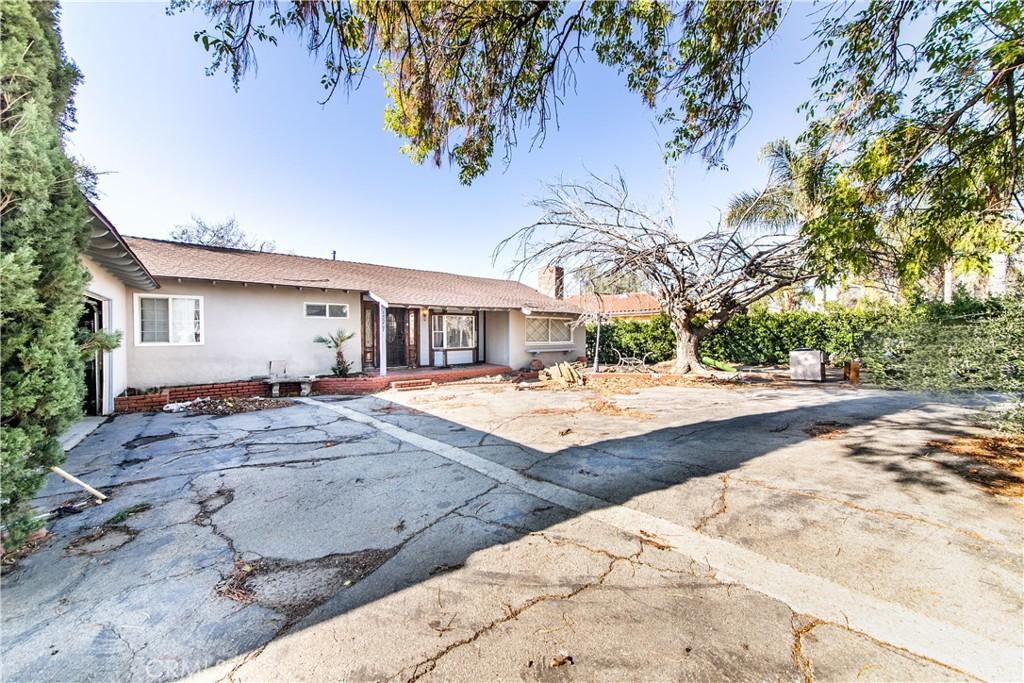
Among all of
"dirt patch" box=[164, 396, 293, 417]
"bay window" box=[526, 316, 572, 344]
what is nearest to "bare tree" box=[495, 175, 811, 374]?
"bay window" box=[526, 316, 572, 344]

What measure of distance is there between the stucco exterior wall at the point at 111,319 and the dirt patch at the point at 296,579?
6951 millimetres

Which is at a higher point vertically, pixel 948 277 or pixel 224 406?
pixel 948 277

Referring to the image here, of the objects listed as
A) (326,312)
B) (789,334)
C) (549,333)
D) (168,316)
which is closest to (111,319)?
(168,316)

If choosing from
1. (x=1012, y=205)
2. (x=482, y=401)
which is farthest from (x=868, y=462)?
(x=482, y=401)

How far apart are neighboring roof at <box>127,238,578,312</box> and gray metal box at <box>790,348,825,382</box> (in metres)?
8.27

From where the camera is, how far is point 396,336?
1399 cm

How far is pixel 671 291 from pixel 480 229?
23.8ft

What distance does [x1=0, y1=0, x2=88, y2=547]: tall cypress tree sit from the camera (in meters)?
2.38

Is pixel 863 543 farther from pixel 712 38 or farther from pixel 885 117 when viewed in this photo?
pixel 712 38

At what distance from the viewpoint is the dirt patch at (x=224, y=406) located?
815cm

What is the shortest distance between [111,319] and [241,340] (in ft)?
9.04

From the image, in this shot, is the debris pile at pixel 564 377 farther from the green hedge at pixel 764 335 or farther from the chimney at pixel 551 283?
the green hedge at pixel 764 335

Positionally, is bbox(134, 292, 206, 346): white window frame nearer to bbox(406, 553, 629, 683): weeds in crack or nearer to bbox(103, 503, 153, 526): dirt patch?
bbox(103, 503, 153, 526): dirt patch

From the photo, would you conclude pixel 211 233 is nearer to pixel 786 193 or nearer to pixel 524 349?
pixel 524 349
